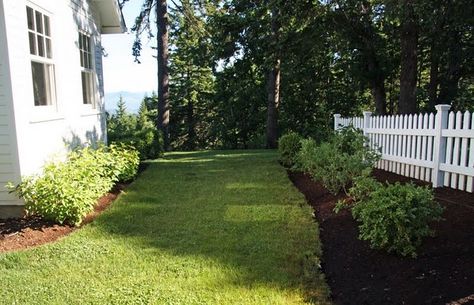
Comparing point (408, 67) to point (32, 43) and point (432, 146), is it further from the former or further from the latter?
point (32, 43)

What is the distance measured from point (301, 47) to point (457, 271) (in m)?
10.3

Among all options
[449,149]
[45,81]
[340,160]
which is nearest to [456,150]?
[449,149]

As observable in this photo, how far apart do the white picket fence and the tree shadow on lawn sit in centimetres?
199

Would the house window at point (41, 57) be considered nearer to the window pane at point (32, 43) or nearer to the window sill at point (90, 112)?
the window pane at point (32, 43)

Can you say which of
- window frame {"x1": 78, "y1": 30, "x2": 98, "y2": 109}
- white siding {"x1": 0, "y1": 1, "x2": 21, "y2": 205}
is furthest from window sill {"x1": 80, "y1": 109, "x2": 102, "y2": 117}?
white siding {"x1": 0, "y1": 1, "x2": 21, "y2": 205}

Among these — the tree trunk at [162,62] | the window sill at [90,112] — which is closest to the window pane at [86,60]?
the window sill at [90,112]

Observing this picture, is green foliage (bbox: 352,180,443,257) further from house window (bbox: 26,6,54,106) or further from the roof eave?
the roof eave

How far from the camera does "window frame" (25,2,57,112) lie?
5707mm

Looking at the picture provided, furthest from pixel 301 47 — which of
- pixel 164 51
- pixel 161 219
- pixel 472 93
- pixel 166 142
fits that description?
pixel 472 93

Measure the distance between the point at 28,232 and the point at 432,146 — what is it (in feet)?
19.2

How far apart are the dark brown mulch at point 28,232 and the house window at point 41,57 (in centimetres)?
202

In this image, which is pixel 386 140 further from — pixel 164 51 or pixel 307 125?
pixel 307 125

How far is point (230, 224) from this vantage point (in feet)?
17.0

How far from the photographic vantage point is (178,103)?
3012 centimetres
